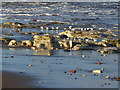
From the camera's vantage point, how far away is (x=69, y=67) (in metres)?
13.9

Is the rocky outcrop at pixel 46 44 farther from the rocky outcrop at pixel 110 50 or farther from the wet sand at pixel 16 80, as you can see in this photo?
the wet sand at pixel 16 80

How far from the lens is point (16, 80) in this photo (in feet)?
38.4

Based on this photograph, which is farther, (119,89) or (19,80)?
(19,80)

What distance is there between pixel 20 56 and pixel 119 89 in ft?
22.3

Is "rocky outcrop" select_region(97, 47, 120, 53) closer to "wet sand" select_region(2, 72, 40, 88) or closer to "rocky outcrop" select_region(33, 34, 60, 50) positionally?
"rocky outcrop" select_region(33, 34, 60, 50)

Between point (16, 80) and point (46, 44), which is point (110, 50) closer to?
point (46, 44)

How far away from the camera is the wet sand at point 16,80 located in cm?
1099

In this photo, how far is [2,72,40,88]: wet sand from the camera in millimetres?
10988

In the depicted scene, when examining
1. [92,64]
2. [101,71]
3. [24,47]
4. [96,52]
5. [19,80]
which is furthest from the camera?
[24,47]

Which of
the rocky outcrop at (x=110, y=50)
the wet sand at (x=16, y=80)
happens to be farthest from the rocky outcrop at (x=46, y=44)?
the wet sand at (x=16, y=80)

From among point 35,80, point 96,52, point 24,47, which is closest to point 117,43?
point 96,52

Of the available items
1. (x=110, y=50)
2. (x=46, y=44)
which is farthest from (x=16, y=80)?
(x=46, y=44)

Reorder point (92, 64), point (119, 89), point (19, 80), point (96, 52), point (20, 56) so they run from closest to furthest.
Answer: point (119, 89) < point (19, 80) < point (92, 64) < point (20, 56) < point (96, 52)

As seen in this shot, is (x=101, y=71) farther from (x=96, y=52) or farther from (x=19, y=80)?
(x=96, y=52)
